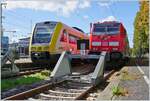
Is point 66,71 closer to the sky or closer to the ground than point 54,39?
closer to the ground

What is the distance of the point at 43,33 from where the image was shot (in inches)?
951

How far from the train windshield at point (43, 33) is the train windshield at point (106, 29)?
10.3 feet

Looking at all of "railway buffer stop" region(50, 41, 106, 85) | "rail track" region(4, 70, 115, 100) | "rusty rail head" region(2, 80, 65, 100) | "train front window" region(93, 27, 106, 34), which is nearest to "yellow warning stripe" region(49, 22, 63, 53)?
"train front window" region(93, 27, 106, 34)

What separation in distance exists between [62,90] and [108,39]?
12.8 m

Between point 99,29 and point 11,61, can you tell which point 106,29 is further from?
point 11,61

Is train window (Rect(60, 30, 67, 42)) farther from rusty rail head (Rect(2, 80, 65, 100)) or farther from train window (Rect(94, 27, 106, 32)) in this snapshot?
rusty rail head (Rect(2, 80, 65, 100))

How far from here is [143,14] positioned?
4378 centimetres

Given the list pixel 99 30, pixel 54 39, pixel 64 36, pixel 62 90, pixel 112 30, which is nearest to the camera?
pixel 62 90

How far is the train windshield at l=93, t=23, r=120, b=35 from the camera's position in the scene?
82.6ft

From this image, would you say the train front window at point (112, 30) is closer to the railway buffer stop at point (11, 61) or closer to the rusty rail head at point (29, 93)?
the railway buffer stop at point (11, 61)

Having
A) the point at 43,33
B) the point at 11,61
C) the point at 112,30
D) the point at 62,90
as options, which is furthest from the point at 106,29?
the point at 62,90

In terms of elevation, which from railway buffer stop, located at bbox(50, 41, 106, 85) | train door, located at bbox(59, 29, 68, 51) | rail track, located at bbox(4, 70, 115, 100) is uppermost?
train door, located at bbox(59, 29, 68, 51)

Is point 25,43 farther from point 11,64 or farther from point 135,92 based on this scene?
point 135,92

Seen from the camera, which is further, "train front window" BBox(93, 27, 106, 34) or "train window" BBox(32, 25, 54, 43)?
"train front window" BBox(93, 27, 106, 34)
